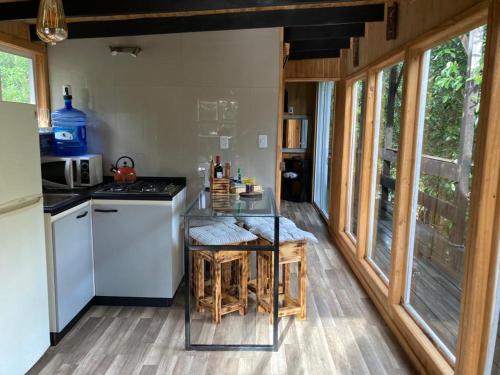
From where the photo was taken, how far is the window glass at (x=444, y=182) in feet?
6.74

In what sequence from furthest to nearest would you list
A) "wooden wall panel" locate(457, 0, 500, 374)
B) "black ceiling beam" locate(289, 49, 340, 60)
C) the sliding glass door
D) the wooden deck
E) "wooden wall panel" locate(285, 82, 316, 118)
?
"wooden wall panel" locate(285, 82, 316, 118) → the sliding glass door → "black ceiling beam" locate(289, 49, 340, 60) → the wooden deck → "wooden wall panel" locate(457, 0, 500, 374)

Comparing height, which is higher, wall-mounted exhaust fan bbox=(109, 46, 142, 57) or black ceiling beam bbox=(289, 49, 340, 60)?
black ceiling beam bbox=(289, 49, 340, 60)

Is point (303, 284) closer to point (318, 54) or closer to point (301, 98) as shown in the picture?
point (318, 54)

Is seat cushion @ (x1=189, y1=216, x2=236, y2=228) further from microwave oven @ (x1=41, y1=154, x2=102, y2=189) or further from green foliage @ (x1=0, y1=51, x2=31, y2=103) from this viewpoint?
green foliage @ (x1=0, y1=51, x2=31, y2=103)

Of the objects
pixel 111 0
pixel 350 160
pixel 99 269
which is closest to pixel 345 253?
pixel 350 160

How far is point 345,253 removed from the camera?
4434 mm

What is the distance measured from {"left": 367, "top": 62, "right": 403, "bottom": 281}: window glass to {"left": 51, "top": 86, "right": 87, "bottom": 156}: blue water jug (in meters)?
2.67

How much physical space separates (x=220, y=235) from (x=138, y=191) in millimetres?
762

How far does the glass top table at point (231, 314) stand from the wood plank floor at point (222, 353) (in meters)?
0.09

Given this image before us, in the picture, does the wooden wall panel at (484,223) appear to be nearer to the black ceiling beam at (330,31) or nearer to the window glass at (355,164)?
the black ceiling beam at (330,31)

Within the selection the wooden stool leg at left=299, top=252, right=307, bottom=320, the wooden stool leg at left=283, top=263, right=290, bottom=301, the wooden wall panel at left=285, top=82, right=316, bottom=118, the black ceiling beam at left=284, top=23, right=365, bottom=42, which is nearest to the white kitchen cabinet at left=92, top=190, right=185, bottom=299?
the wooden stool leg at left=283, top=263, right=290, bottom=301

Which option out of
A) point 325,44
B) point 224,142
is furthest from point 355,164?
point 224,142

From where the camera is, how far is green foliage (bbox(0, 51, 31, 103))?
3061 mm

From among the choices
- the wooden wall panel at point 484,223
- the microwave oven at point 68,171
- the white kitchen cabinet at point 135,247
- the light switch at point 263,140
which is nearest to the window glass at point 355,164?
the light switch at point 263,140
